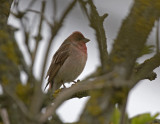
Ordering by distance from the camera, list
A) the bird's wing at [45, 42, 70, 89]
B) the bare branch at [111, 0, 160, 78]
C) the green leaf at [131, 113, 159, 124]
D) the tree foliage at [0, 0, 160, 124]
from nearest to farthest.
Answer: the tree foliage at [0, 0, 160, 124] → the bare branch at [111, 0, 160, 78] → the green leaf at [131, 113, 159, 124] → the bird's wing at [45, 42, 70, 89]

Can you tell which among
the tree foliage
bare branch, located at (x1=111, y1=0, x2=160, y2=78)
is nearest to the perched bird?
the tree foliage

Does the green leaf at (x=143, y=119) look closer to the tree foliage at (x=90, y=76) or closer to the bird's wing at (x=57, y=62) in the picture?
the tree foliage at (x=90, y=76)

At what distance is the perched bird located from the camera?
872 cm

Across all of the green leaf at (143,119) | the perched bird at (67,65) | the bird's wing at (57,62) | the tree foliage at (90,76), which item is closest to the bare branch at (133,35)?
the tree foliage at (90,76)

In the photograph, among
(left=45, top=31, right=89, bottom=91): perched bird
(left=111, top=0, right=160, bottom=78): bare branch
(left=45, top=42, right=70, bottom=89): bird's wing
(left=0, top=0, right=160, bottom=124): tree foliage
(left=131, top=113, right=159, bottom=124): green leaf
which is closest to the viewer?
(left=0, top=0, right=160, bottom=124): tree foliage

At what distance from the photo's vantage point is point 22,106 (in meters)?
2.39

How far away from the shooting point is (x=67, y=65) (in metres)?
8.83

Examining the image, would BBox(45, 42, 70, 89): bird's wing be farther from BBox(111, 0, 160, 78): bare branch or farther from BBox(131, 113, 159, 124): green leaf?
BBox(111, 0, 160, 78): bare branch

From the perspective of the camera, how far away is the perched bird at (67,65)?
28.6ft

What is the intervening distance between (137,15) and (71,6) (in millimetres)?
439

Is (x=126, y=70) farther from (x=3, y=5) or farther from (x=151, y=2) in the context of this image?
(x=3, y=5)

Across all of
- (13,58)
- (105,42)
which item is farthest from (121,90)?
(105,42)

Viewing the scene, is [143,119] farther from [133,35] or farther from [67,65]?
[67,65]

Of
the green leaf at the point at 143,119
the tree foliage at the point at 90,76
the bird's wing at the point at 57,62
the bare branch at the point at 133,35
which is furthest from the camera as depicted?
the bird's wing at the point at 57,62
